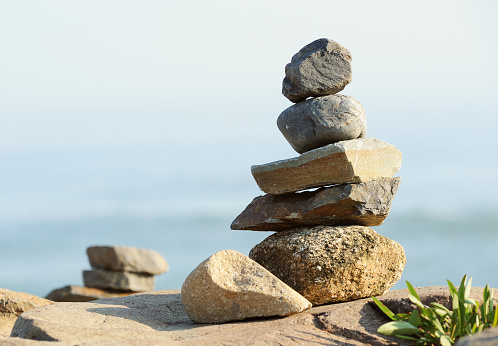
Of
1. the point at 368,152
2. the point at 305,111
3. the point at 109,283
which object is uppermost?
the point at 305,111

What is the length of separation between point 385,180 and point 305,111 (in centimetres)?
126

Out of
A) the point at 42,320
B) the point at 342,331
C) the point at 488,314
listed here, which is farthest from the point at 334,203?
the point at 42,320

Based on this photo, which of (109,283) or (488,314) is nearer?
(488,314)

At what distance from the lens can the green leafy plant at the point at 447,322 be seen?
199 inches

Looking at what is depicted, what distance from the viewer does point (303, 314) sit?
19.5 ft

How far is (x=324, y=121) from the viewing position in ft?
22.1

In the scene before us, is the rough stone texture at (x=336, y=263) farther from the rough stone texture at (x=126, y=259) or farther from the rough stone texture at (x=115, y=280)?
the rough stone texture at (x=115, y=280)

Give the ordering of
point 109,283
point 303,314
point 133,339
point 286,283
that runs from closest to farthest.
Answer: point 133,339, point 303,314, point 286,283, point 109,283

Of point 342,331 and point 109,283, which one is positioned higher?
point 342,331

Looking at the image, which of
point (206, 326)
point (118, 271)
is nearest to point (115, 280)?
point (118, 271)

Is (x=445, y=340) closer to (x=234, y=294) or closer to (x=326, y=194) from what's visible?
(x=234, y=294)

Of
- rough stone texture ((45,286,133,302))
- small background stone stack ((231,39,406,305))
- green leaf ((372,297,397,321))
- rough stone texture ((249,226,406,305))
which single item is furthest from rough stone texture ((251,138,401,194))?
rough stone texture ((45,286,133,302))

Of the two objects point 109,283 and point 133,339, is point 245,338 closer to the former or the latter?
point 133,339

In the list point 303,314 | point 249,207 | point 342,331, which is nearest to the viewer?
point 342,331
